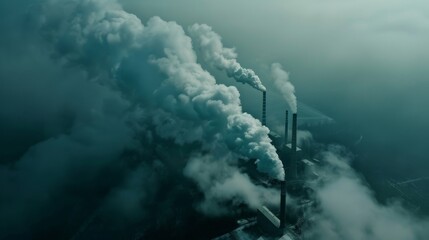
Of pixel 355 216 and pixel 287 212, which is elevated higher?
pixel 287 212

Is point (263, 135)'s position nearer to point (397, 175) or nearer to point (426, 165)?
point (397, 175)

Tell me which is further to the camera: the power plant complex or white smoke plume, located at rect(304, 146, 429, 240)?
white smoke plume, located at rect(304, 146, 429, 240)

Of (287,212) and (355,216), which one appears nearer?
(287,212)

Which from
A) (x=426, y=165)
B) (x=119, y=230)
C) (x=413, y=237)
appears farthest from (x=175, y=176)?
(x=426, y=165)

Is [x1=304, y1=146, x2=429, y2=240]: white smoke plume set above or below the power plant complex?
below

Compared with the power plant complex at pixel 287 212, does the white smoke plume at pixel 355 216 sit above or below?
below
